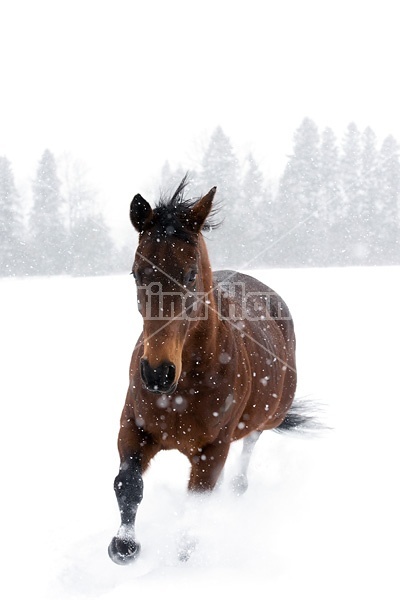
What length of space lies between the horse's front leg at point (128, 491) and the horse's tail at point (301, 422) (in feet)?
8.50

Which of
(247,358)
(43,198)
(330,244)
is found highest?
(43,198)

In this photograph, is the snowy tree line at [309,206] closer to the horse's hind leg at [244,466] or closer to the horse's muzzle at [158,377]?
the horse's hind leg at [244,466]

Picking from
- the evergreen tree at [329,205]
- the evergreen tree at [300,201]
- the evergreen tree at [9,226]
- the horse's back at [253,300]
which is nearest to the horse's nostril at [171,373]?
the horse's back at [253,300]

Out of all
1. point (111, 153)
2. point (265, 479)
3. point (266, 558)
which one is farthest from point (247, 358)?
point (111, 153)

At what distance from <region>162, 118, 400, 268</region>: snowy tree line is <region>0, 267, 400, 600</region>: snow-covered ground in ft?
93.5

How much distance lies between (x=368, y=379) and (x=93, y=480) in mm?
5146

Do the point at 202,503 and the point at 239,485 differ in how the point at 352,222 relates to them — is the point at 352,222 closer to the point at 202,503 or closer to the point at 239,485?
the point at 239,485

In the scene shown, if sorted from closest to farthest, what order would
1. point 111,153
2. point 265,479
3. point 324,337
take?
point 265,479
point 324,337
point 111,153

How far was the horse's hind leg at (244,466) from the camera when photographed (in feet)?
14.6

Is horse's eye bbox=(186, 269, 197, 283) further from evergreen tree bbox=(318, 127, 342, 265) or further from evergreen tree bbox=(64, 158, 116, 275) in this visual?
evergreen tree bbox=(318, 127, 342, 265)

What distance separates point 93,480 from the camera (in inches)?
177

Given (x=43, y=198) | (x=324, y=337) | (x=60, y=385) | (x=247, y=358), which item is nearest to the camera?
(x=247, y=358)

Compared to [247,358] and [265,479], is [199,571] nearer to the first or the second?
[247,358]

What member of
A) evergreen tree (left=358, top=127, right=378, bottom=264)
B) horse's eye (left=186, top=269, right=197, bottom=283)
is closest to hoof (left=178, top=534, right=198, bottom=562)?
horse's eye (left=186, top=269, right=197, bottom=283)
